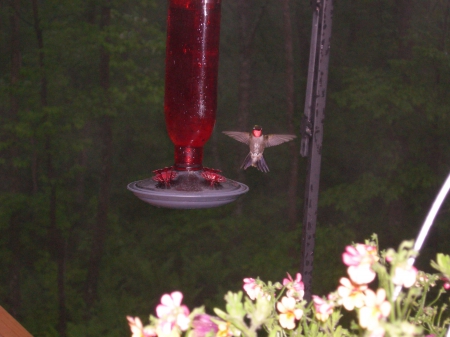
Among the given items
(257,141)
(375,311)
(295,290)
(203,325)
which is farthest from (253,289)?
(257,141)

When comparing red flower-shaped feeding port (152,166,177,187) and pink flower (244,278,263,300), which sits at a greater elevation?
red flower-shaped feeding port (152,166,177,187)

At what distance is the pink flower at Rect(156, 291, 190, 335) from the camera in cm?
51

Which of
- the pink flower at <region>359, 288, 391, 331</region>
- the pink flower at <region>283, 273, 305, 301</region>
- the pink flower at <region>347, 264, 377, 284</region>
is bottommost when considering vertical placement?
the pink flower at <region>283, 273, 305, 301</region>

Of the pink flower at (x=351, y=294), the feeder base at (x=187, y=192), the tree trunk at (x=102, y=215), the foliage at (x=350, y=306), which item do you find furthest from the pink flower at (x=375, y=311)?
the tree trunk at (x=102, y=215)

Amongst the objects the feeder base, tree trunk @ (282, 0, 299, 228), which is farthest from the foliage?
tree trunk @ (282, 0, 299, 228)

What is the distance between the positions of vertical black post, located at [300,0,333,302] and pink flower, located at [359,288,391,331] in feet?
2.10

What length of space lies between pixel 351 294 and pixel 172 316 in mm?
192

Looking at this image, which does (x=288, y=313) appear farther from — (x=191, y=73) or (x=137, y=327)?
(x=191, y=73)

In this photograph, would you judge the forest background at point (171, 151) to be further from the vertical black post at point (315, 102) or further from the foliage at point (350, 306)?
the foliage at point (350, 306)

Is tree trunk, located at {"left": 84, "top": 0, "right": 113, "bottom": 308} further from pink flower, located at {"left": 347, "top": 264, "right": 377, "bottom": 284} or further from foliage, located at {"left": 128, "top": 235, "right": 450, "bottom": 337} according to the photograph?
pink flower, located at {"left": 347, "top": 264, "right": 377, "bottom": 284}

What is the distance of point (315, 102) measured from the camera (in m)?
1.09

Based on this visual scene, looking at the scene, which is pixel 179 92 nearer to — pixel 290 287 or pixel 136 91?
pixel 290 287

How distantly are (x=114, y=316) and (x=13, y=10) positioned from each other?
272 cm

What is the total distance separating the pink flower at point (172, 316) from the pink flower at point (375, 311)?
158 mm
